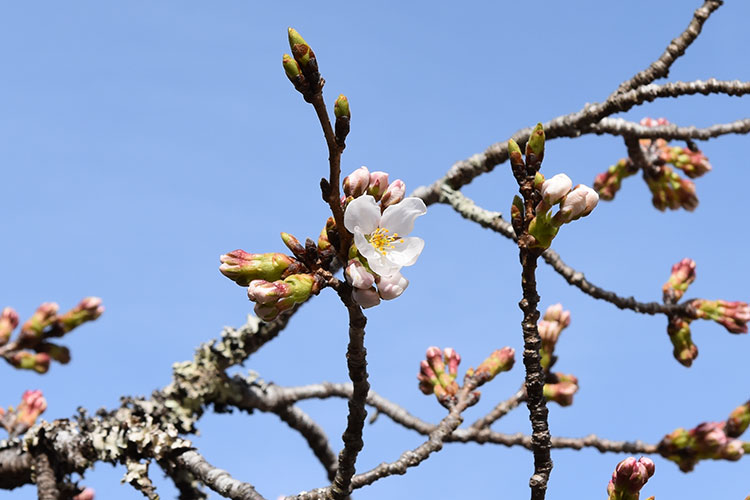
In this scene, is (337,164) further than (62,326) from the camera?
No

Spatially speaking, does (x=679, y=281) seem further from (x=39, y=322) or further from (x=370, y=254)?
(x=39, y=322)

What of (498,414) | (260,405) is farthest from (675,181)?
(260,405)

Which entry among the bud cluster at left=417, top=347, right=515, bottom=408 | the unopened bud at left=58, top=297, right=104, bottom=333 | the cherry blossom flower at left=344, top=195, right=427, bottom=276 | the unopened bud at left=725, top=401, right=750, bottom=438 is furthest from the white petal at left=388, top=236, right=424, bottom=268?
the unopened bud at left=58, top=297, right=104, bottom=333

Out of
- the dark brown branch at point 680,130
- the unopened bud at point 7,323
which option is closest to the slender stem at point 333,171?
the dark brown branch at point 680,130

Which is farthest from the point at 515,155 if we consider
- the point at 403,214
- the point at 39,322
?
the point at 39,322

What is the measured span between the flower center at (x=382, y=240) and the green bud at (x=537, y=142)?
41 centimetres

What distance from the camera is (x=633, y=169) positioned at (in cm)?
550

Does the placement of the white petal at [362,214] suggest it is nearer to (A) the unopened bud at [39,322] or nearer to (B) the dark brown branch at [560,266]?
(B) the dark brown branch at [560,266]

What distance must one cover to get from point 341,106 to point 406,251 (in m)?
0.46

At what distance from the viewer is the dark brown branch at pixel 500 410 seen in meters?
3.73

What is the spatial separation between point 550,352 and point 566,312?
223mm

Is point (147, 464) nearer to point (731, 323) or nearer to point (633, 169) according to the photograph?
point (731, 323)

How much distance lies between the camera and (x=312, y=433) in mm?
4535

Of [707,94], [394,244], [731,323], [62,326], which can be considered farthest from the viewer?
[62,326]
